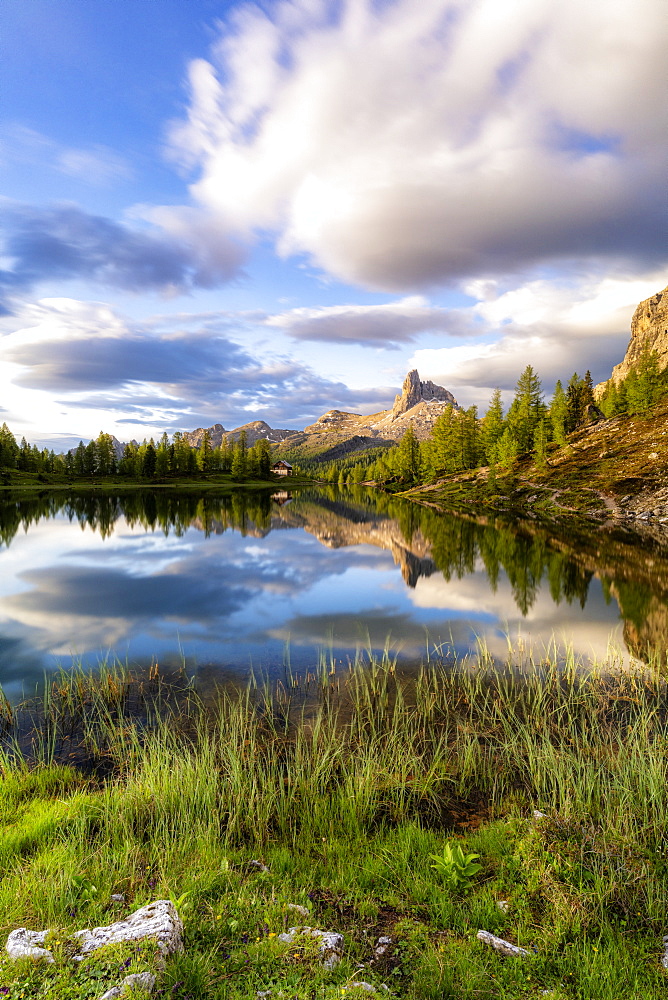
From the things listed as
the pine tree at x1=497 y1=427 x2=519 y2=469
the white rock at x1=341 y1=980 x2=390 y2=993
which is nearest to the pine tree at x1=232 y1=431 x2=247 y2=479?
the pine tree at x1=497 y1=427 x2=519 y2=469

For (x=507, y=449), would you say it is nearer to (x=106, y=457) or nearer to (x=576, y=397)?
(x=576, y=397)

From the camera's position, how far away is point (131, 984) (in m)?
4.71

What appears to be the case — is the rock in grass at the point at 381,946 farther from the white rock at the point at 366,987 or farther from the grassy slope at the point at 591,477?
the grassy slope at the point at 591,477

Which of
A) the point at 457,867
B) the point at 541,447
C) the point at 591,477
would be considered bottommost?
the point at 457,867

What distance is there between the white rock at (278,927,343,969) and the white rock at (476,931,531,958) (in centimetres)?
188

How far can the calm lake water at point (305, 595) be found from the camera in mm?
21406

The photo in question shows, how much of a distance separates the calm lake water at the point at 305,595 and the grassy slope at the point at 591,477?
26.4m

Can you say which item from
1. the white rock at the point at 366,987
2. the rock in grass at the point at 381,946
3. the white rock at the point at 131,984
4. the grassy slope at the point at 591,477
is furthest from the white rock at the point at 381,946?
the grassy slope at the point at 591,477

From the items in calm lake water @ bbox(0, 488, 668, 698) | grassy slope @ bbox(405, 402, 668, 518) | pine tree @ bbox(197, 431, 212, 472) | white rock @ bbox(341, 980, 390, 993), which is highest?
pine tree @ bbox(197, 431, 212, 472)

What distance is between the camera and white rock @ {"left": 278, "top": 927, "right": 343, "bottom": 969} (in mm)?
5527

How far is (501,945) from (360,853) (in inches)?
114

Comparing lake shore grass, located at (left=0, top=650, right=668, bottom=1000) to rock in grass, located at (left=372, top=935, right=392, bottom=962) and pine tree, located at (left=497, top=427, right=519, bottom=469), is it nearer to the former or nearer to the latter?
rock in grass, located at (left=372, top=935, right=392, bottom=962)

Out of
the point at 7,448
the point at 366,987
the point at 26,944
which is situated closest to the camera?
the point at 366,987

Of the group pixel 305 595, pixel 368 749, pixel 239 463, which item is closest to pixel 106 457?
pixel 239 463
